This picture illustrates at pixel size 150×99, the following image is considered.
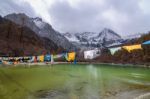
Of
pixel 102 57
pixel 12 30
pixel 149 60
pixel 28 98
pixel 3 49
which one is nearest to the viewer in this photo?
pixel 28 98

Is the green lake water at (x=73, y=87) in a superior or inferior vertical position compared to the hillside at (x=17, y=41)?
inferior

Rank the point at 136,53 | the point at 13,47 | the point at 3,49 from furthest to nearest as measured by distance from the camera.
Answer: the point at 13,47 < the point at 3,49 < the point at 136,53

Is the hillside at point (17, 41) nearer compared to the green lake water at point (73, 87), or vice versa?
the green lake water at point (73, 87)

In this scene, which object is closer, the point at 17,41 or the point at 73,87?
the point at 73,87

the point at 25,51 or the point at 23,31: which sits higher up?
the point at 23,31

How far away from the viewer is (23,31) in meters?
168

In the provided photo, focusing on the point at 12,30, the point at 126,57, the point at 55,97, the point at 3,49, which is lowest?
the point at 55,97

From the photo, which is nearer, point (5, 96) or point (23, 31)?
point (5, 96)

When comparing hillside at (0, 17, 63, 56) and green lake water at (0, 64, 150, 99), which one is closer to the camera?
green lake water at (0, 64, 150, 99)

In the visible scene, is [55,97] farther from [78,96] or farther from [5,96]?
[5,96]

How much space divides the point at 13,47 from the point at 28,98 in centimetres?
12384

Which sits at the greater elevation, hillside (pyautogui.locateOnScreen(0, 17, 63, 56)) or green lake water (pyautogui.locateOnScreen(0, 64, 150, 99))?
hillside (pyautogui.locateOnScreen(0, 17, 63, 56))

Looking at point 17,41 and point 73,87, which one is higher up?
point 17,41

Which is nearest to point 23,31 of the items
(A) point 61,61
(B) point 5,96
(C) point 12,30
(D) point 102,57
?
(C) point 12,30
